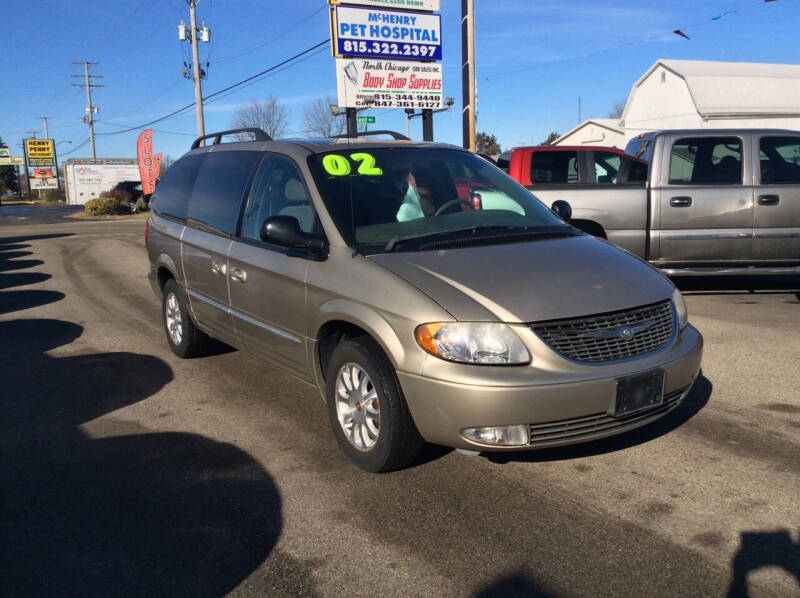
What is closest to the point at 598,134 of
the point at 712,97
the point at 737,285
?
the point at 712,97

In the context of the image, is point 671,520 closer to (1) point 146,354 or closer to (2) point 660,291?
(2) point 660,291

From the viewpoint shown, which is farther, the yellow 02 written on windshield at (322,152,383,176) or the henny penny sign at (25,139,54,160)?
the henny penny sign at (25,139,54,160)

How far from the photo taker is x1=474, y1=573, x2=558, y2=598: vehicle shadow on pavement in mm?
2674

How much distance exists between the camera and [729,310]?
7.75m

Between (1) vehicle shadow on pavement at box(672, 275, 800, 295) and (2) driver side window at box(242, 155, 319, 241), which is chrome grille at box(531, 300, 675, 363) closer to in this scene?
(2) driver side window at box(242, 155, 319, 241)

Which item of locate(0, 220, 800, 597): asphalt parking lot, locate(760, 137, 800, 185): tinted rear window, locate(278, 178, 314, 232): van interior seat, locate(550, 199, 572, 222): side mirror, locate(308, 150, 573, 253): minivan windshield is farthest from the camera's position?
locate(760, 137, 800, 185): tinted rear window

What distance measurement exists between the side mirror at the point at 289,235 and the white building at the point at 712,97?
3636cm

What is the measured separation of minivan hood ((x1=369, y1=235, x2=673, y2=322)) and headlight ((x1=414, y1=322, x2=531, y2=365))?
0.17 ft

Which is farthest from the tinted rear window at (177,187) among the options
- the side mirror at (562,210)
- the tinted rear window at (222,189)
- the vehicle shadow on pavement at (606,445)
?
the vehicle shadow on pavement at (606,445)

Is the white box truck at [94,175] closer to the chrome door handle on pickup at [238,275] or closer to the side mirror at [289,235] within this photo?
the chrome door handle on pickup at [238,275]

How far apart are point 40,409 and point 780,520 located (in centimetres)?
477

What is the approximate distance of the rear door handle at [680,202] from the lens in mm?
8062

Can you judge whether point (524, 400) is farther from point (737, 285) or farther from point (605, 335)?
point (737, 285)

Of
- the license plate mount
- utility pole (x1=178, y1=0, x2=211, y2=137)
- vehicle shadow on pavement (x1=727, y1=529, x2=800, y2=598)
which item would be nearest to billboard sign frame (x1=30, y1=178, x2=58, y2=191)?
utility pole (x1=178, y1=0, x2=211, y2=137)
